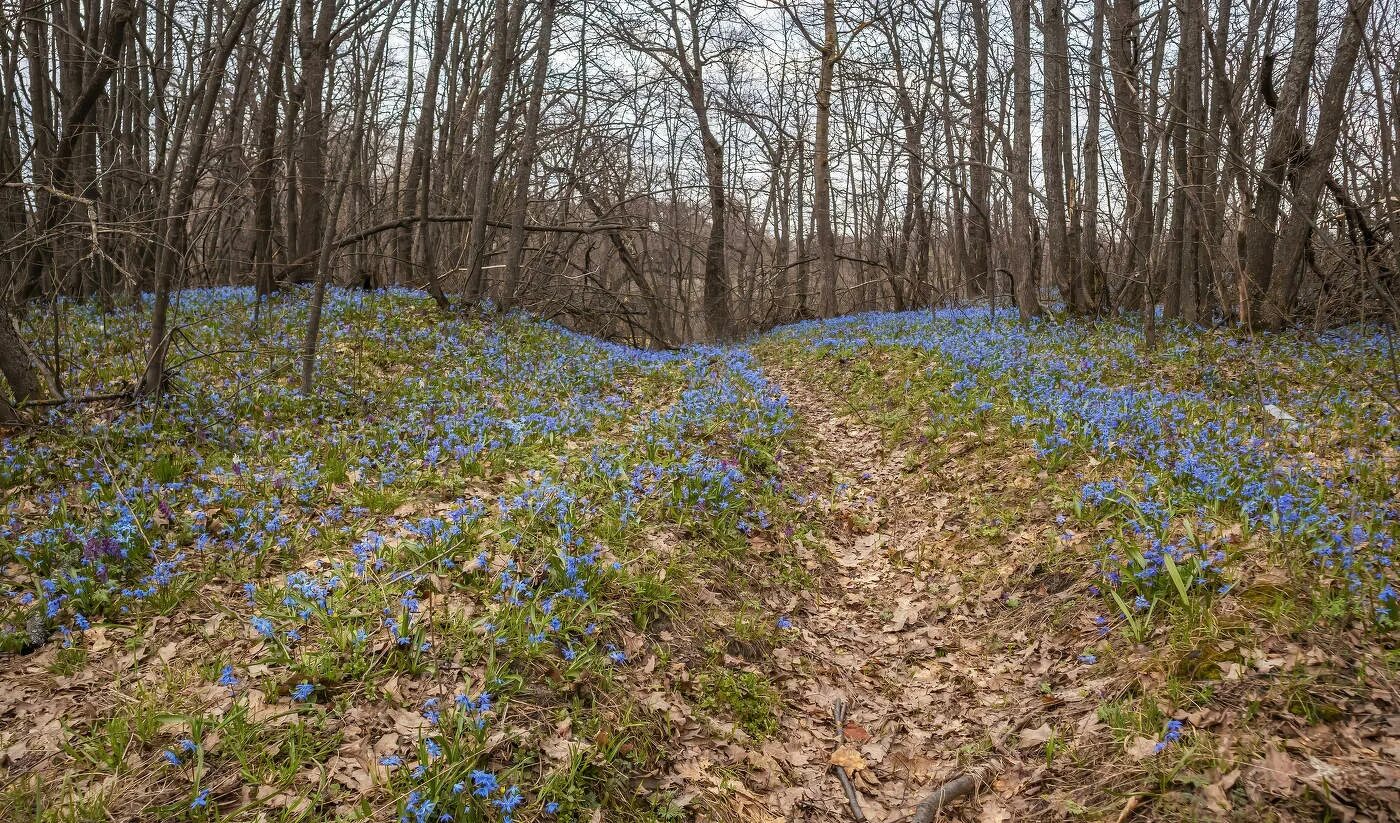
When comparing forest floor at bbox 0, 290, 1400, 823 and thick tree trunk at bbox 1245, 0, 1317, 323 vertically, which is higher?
thick tree trunk at bbox 1245, 0, 1317, 323

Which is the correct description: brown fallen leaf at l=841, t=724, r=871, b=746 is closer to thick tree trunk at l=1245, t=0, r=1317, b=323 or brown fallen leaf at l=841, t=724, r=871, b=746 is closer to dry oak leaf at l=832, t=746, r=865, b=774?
dry oak leaf at l=832, t=746, r=865, b=774

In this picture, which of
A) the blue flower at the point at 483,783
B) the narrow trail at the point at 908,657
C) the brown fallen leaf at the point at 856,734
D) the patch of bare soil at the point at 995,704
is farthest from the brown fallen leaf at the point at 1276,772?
the blue flower at the point at 483,783

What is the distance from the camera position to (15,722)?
3.08 metres

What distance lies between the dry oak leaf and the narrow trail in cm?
2

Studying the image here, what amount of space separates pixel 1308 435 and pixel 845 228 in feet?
89.1

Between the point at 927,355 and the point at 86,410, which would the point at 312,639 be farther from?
the point at 927,355

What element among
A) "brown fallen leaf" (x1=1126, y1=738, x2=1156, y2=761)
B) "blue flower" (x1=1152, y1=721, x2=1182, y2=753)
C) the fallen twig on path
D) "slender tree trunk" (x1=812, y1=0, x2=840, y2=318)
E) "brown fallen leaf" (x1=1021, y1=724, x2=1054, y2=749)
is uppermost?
"slender tree trunk" (x1=812, y1=0, x2=840, y2=318)

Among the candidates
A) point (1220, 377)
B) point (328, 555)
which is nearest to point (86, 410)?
point (328, 555)

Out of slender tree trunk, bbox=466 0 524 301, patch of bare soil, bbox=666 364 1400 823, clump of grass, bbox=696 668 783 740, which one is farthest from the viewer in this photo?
slender tree trunk, bbox=466 0 524 301

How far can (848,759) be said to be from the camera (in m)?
3.76

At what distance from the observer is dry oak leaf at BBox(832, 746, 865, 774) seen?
370 cm

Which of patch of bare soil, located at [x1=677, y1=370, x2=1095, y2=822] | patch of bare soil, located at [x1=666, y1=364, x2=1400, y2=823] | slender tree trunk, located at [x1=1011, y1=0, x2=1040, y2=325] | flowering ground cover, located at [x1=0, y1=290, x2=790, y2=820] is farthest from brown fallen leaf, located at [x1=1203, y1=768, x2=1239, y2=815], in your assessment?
slender tree trunk, located at [x1=1011, y1=0, x2=1040, y2=325]

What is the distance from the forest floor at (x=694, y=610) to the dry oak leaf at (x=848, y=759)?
0.09 ft

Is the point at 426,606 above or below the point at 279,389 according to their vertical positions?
below
